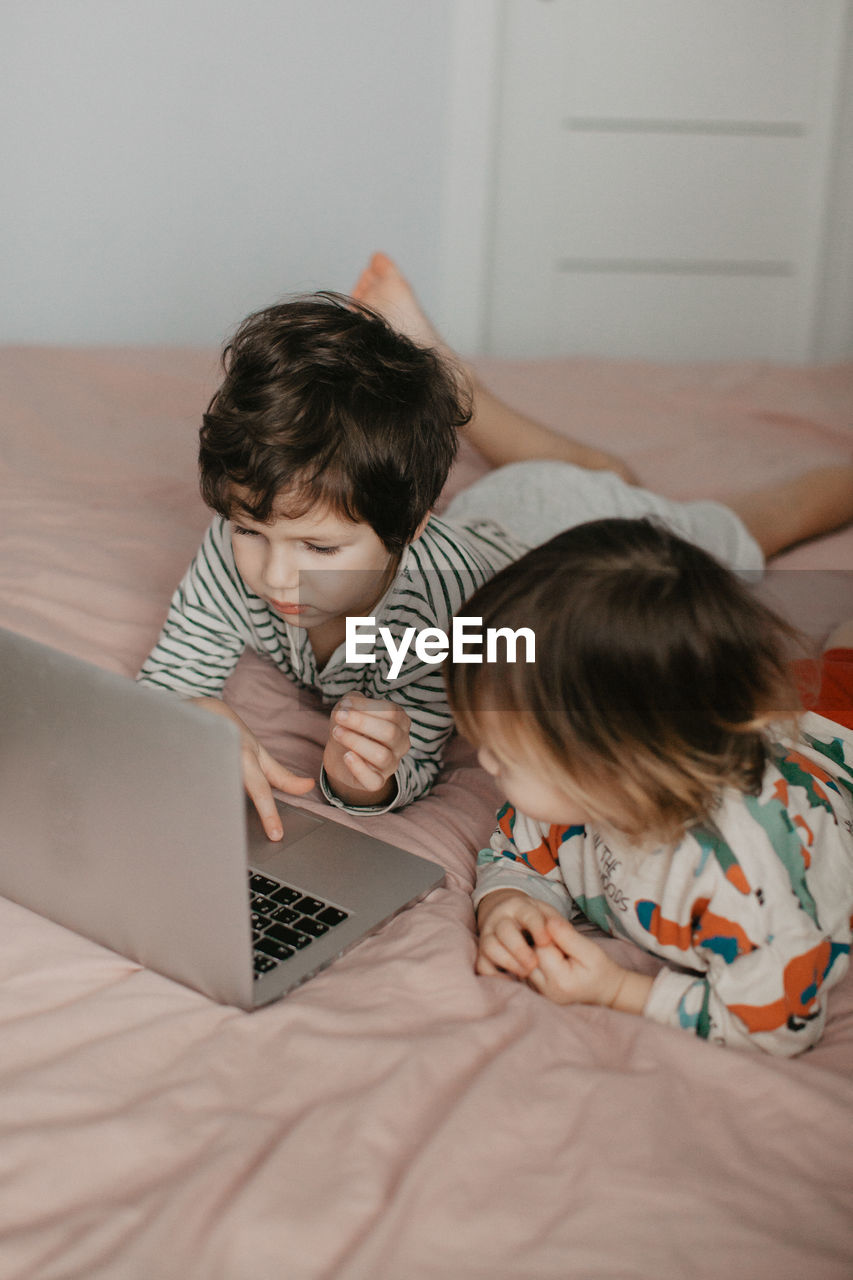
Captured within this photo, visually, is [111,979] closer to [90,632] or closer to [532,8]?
[90,632]

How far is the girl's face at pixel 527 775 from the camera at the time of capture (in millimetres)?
725

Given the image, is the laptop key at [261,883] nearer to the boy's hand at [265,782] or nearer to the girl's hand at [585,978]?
the boy's hand at [265,782]

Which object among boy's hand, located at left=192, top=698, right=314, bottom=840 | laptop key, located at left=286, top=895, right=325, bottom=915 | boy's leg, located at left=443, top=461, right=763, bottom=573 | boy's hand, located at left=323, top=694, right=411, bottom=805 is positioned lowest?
laptop key, located at left=286, top=895, right=325, bottom=915

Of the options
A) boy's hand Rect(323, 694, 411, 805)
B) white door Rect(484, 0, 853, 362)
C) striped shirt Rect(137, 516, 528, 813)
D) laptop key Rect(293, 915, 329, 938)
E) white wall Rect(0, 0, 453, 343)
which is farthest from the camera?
white door Rect(484, 0, 853, 362)

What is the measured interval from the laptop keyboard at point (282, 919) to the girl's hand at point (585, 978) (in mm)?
148

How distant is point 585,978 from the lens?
0.75 meters

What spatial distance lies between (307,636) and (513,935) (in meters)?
0.44

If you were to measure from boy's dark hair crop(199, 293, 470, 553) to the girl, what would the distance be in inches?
8.7

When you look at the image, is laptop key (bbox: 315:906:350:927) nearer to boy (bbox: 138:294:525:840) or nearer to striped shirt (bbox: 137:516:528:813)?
boy (bbox: 138:294:525:840)

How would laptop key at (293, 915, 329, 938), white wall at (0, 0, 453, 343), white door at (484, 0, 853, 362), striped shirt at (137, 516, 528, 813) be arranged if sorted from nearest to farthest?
laptop key at (293, 915, 329, 938), striped shirt at (137, 516, 528, 813), white wall at (0, 0, 453, 343), white door at (484, 0, 853, 362)

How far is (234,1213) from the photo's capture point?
1.83ft

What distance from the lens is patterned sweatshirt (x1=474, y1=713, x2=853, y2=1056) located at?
2.36ft

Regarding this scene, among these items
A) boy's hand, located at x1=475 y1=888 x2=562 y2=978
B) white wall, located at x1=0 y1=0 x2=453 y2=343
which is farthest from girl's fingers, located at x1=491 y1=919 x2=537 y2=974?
white wall, located at x1=0 y1=0 x2=453 y2=343

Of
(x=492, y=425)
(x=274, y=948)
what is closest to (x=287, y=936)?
(x=274, y=948)
